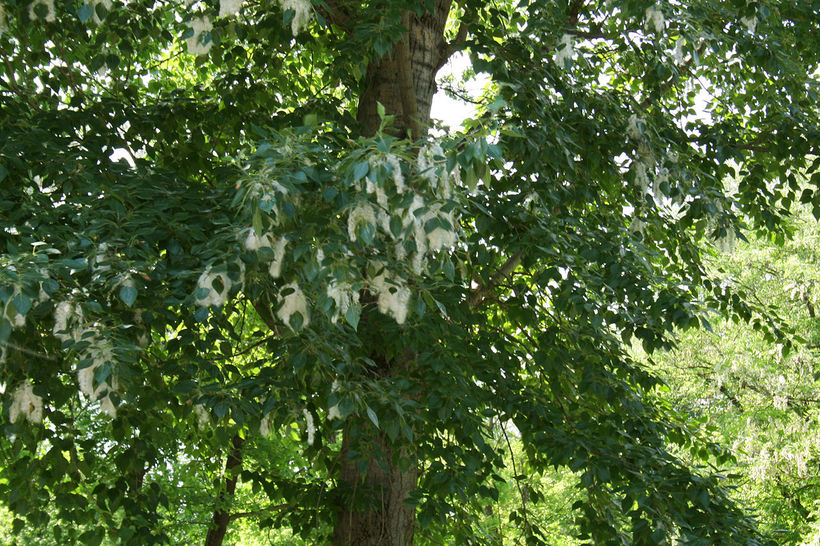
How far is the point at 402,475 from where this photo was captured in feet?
16.4

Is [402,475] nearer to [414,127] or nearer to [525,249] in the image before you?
[525,249]

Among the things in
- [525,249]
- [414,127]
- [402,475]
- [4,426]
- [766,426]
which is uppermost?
[766,426]

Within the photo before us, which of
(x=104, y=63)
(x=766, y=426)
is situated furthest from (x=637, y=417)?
(x=766, y=426)

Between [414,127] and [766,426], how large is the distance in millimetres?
8917

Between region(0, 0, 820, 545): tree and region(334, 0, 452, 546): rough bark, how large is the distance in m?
0.02

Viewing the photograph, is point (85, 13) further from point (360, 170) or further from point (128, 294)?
point (360, 170)

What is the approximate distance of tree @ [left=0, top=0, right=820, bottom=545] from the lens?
2906 millimetres

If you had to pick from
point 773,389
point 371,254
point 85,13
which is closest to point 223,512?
point 371,254

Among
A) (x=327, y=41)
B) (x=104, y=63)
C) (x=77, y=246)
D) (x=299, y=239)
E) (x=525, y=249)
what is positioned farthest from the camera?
(x=327, y=41)

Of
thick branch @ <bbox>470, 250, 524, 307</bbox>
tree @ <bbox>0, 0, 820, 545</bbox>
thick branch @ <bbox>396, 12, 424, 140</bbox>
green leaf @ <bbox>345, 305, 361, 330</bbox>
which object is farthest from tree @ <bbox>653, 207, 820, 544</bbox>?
green leaf @ <bbox>345, 305, 361, 330</bbox>

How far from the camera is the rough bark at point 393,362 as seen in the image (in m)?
4.77

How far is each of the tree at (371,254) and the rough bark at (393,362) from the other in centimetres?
2

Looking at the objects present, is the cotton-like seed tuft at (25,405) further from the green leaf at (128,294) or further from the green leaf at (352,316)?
the green leaf at (352,316)

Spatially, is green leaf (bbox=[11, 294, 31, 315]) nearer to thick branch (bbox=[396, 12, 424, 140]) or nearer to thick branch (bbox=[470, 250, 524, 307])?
thick branch (bbox=[396, 12, 424, 140])
